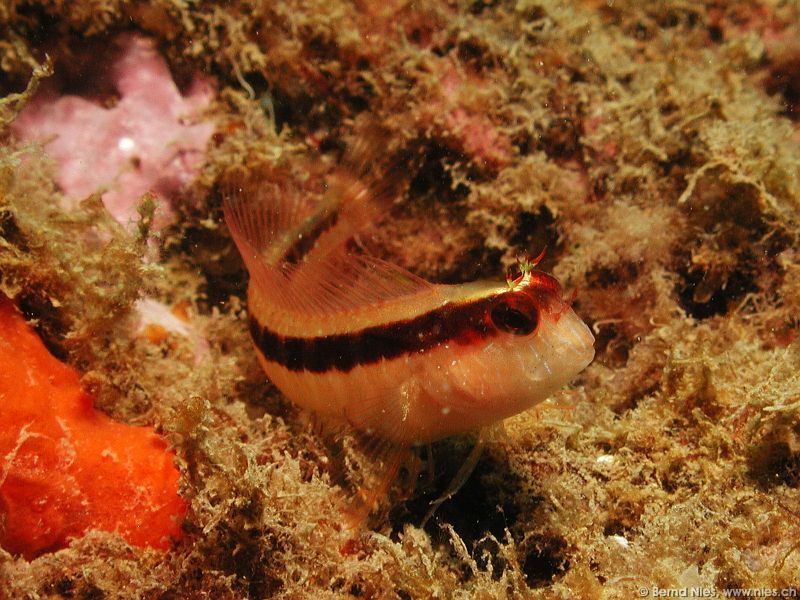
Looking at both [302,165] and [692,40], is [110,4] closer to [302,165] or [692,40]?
[302,165]

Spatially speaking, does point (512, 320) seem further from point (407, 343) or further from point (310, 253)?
point (310, 253)

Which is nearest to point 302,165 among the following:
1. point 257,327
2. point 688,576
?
point 257,327

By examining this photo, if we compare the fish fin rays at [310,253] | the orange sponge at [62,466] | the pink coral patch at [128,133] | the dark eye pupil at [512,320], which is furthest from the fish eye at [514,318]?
the pink coral patch at [128,133]

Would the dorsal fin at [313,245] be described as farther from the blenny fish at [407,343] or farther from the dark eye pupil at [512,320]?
the dark eye pupil at [512,320]

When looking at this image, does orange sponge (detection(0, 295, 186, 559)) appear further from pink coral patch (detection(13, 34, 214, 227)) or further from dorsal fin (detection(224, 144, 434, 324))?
pink coral patch (detection(13, 34, 214, 227))

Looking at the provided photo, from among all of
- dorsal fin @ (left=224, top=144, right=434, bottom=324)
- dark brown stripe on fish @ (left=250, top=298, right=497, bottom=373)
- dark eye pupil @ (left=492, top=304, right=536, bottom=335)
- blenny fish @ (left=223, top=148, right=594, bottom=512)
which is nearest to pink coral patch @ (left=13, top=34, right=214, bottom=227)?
dorsal fin @ (left=224, top=144, right=434, bottom=324)

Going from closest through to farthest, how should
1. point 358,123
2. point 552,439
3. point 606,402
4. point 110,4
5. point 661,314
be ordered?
1. point 552,439
2. point 606,402
3. point 661,314
4. point 110,4
5. point 358,123
